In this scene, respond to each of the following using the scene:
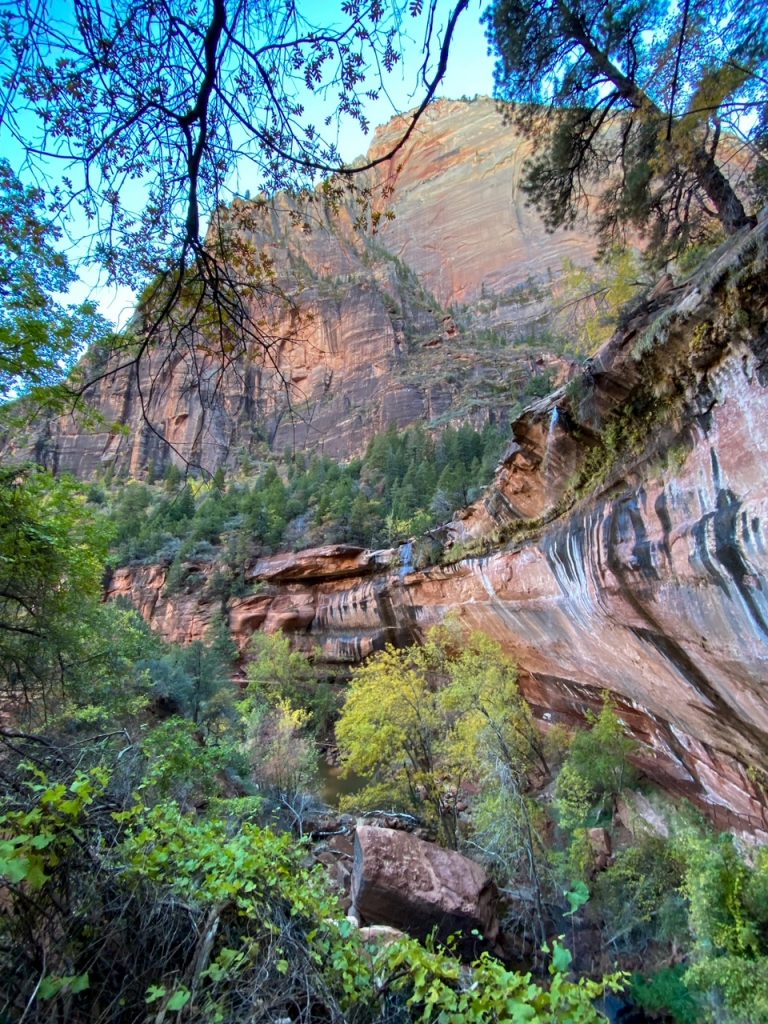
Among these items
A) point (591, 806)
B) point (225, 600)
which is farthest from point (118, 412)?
point (591, 806)

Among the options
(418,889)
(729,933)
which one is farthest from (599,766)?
(418,889)

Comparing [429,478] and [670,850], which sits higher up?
[429,478]

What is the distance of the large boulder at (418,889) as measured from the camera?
718 centimetres

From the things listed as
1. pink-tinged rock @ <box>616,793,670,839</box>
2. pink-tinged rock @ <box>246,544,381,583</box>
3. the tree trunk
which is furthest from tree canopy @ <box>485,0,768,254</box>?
pink-tinged rock @ <box>246,544,381,583</box>

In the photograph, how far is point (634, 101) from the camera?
5.11 meters

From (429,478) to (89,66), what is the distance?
32.9 m

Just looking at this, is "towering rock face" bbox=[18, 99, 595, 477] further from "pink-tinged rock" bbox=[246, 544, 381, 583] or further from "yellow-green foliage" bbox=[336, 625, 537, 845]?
"yellow-green foliage" bbox=[336, 625, 537, 845]

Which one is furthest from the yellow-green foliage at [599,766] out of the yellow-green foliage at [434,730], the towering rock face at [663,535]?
the yellow-green foliage at [434,730]

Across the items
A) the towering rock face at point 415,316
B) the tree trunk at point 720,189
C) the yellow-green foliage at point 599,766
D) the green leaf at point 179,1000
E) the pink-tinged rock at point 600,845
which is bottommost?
the pink-tinged rock at point 600,845

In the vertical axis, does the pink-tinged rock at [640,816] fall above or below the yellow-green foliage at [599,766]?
below

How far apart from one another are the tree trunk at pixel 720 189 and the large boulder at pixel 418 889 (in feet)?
32.8

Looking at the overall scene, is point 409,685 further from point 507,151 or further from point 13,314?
point 507,151

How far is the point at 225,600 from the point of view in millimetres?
30266

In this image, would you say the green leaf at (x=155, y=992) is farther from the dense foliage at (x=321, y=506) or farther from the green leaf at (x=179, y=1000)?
the dense foliage at (x=321, y=506)
